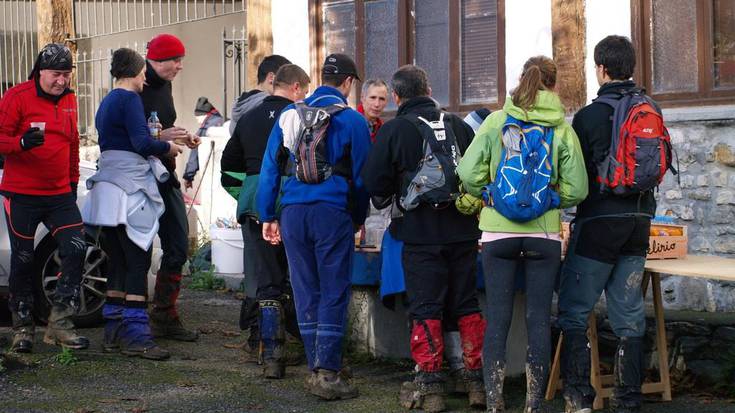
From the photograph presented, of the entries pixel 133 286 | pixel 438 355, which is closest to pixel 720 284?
pixel 438 355

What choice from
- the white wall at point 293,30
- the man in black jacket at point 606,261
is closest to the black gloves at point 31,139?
the man in black jacket at point 606,261

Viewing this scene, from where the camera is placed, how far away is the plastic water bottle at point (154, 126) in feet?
25.4

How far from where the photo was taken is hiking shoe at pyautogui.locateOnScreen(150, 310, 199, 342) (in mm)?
8328

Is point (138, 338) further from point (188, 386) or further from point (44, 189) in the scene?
point (44, 189)

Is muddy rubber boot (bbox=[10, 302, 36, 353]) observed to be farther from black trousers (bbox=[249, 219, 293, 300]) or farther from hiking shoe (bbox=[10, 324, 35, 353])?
black trousers (bbox=[249, 219, 293, 300])

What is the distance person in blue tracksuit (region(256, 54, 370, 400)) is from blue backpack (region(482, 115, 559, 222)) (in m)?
1.05

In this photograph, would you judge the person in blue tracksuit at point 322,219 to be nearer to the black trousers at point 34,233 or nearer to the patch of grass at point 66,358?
the black trousers at point 34,233

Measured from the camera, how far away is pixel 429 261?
6.28 m

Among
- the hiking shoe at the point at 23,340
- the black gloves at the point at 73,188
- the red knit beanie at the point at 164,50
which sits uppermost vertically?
the red knit beanie at the point at 164,50

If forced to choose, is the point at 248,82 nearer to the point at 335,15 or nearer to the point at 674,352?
the point at 335,15

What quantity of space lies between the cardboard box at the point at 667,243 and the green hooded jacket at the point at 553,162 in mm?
878

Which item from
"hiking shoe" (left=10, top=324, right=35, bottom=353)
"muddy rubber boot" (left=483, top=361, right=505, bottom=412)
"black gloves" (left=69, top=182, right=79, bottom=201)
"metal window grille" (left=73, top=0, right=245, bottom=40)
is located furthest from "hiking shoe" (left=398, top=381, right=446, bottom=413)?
"metal window grille" (left=73, top=0, right=245, bottom=40)

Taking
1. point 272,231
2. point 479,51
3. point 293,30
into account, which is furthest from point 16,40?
point 272,231

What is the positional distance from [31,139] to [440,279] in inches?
105
